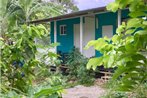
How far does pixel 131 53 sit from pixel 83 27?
15.9 m

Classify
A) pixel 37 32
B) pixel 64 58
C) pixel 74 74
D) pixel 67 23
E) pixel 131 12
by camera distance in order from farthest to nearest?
pixel 67 23, pixel 64 58, pixel 74 74, pixel 37 32, pixel 131 12

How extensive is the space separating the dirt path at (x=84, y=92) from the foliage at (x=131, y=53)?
361 inches

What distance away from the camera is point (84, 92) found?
11.2 metres

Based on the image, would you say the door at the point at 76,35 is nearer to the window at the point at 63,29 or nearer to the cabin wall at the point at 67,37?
the cabin wall at the point at 67,37

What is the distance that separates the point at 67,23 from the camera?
58.7 feet

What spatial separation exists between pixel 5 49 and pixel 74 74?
12.2 metres

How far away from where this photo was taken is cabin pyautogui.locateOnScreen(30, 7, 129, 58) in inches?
577

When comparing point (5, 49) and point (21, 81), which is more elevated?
point (5, 49)

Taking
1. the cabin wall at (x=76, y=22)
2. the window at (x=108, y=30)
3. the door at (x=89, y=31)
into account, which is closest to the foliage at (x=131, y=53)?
the cabin wall at (x=76, y=22)

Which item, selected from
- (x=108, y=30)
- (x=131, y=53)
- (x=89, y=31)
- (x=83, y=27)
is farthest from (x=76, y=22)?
(x=131, y=53)

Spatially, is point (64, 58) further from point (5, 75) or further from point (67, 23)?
point (5, 75)

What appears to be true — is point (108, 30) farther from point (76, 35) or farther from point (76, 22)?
point (76, 35)

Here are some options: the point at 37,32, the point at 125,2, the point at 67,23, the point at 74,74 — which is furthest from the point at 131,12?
the point at 67,23

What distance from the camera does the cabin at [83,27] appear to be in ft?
48.1
